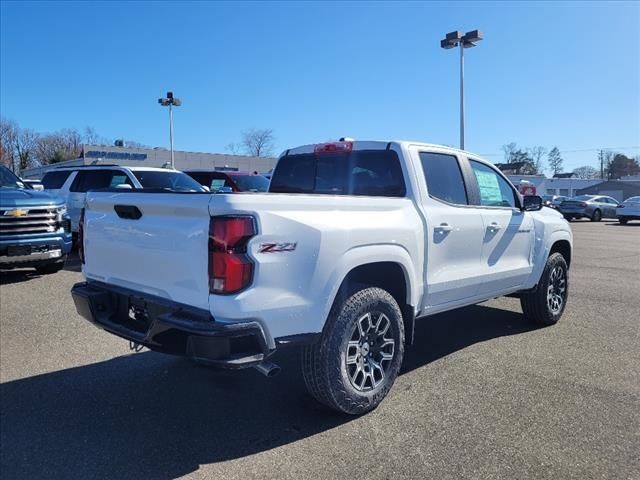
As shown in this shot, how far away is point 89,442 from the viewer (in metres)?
3.30

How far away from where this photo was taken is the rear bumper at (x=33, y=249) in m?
7.73

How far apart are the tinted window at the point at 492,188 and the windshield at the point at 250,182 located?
8.76 m

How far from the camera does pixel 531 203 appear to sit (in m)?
5.60

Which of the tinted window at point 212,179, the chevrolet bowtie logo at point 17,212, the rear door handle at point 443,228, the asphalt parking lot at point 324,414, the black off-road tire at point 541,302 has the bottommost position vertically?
the asphalt parking lot at point 324,414

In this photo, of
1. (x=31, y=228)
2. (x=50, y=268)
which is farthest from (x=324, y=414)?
(x=50, y=268)

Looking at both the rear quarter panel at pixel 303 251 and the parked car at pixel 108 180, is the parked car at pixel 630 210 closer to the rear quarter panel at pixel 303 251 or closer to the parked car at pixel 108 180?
the parked car at pixel 108 180

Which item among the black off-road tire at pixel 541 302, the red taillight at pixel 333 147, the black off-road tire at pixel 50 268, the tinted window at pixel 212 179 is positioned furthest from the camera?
the tinted window at pixel 212 179

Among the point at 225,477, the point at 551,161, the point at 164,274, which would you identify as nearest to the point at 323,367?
the point at 225,477

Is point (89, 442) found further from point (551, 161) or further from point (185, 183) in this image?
point (551, 161)

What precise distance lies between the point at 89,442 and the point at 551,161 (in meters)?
121

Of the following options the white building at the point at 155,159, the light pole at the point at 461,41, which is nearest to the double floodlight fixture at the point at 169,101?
the white building at the point at 155,159

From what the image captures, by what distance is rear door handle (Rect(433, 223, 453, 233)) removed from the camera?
4191 mm

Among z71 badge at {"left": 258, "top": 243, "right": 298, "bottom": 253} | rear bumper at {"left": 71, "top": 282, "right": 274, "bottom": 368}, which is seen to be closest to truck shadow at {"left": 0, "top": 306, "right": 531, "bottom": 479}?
rear bumper at {"left": 71, "top": 282, "right": 274, "bottom": 368}

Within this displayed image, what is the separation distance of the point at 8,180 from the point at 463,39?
2107 cm
